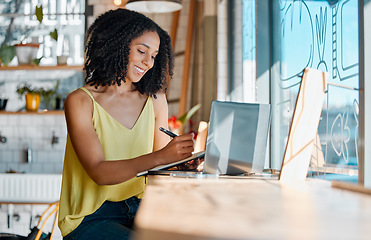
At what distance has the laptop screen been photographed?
1.80 metres

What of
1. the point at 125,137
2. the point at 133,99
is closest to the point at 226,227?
the point at 125,137

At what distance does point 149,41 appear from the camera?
2.21 meters

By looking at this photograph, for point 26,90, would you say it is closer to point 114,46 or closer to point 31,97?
point 31,97

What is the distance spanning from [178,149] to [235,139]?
23cm

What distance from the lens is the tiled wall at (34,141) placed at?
562cm

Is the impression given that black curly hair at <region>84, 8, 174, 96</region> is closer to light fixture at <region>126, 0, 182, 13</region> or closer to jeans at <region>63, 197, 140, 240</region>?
jeans at <region>63, 197, 140, 240</region>

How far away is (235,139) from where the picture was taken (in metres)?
1.85

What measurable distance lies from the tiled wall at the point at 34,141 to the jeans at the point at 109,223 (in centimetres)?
384

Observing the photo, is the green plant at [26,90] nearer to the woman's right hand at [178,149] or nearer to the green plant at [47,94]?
the green plant at [47,94]

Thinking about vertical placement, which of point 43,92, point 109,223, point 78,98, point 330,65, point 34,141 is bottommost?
point 109,223

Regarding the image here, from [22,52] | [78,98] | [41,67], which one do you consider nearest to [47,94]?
[41,67]

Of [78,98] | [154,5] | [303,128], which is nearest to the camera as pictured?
[303,128]

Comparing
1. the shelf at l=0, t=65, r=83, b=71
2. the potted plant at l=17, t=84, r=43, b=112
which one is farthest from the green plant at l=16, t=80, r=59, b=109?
the shelf at l=0, t=65, r=83, b=71

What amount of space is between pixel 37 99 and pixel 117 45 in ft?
11.5
